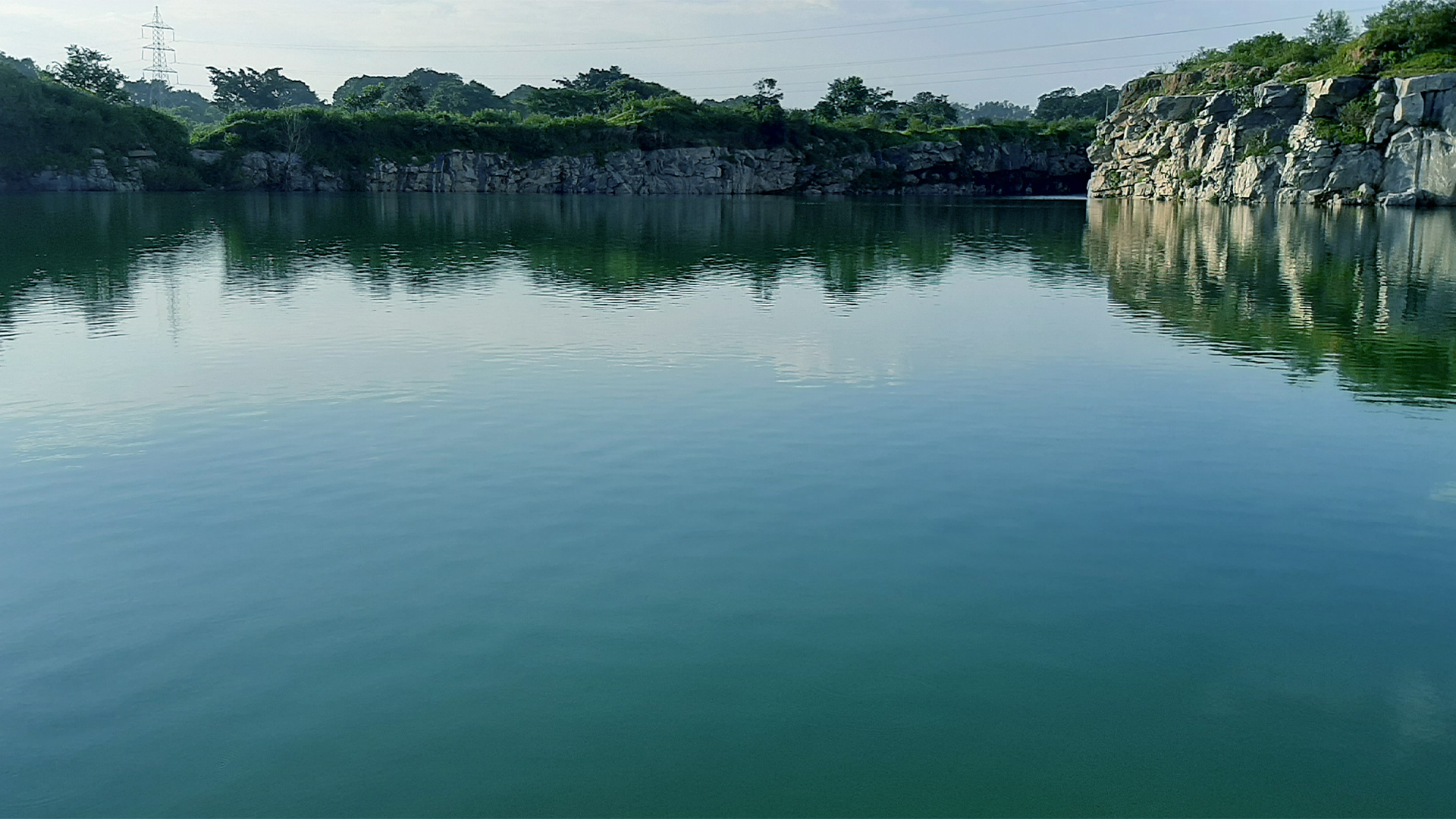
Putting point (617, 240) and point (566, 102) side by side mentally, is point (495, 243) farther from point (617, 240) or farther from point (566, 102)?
point (566, 102)

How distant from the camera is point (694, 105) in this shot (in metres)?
150

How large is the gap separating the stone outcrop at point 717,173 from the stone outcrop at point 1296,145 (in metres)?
29.4

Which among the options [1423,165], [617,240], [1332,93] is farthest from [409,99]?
[1423,165]

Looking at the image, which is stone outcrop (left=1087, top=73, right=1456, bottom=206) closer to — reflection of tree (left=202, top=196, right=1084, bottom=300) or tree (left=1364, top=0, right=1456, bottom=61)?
tree (left=1364, top=0, right=1456, bottom=61)

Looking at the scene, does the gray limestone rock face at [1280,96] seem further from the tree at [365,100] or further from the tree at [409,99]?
the tree at [409,99]

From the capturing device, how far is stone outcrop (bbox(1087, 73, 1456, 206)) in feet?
274

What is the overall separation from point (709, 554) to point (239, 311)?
23.3 metres

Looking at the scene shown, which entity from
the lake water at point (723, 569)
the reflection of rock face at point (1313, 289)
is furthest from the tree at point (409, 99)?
the lake water at point (723, 569)

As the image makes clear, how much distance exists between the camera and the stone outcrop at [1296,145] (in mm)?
83562

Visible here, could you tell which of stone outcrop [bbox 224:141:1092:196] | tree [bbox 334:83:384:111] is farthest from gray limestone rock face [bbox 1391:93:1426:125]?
tree [bbox 334:83:384:111]

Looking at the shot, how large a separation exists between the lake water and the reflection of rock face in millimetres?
378

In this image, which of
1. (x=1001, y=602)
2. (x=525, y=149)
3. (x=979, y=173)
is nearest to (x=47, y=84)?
(x=525, y=149)

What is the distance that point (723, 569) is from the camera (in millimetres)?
12219

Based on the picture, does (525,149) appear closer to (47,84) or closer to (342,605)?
(47,84)
